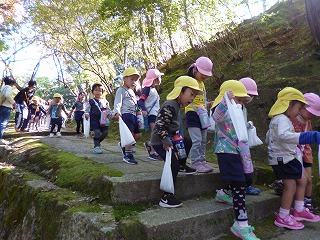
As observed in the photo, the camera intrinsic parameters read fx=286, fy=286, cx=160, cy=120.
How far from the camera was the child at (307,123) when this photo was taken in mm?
3730

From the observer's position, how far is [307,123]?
3930mm

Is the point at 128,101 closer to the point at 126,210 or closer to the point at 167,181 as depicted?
the point at 167,181

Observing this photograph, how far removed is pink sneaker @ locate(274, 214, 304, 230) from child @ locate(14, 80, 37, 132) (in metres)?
8.11

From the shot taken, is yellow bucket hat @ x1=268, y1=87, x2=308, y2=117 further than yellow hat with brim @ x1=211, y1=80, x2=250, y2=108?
Yes

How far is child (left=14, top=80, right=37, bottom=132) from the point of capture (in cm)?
891

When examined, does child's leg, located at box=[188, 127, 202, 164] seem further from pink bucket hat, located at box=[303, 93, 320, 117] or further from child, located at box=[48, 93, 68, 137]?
child, located at box=[48, 93, 68, 137]

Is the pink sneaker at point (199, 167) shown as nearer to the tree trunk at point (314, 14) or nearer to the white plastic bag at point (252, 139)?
the white plastic bag at point (252, 139)

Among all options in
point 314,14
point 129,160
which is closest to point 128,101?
point 129,160

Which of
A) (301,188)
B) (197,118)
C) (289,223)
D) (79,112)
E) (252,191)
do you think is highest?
(79,112)

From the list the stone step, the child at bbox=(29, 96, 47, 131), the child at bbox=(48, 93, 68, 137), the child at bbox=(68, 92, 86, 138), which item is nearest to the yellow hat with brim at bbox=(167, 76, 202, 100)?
the stone step

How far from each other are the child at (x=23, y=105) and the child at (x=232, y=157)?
7.47 m

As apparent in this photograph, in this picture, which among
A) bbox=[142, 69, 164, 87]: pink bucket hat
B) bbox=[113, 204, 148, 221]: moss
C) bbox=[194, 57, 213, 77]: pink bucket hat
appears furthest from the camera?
bbox=[142, 69, 164, 87]: pink bucket hat

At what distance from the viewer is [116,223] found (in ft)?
8.40

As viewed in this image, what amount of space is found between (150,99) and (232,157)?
2586mm
